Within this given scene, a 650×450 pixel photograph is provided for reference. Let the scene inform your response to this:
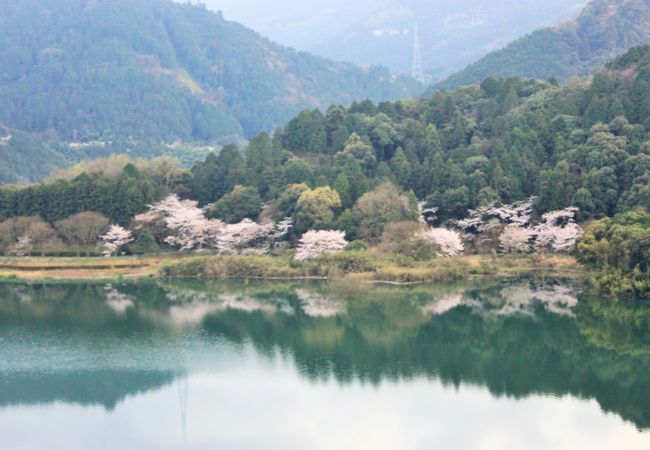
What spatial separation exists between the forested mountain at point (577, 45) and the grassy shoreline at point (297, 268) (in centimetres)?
4511

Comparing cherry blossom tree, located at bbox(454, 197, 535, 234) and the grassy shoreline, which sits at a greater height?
cherry blossom tree, located at bbox(454, 197, 535, 234)

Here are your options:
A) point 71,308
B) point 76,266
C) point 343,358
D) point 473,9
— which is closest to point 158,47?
point 473,9

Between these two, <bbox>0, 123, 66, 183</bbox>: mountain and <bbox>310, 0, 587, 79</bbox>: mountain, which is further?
<bbox>310, 0, 587, 79</bbox>: mountain

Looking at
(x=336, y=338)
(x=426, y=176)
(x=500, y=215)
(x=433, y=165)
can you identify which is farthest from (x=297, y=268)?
(x=336, y=338)

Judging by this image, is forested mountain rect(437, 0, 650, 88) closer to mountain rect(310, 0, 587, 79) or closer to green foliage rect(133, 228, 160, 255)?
green foliage rect(133, 228, 160, 255)

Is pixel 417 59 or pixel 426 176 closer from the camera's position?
pixel 426 176

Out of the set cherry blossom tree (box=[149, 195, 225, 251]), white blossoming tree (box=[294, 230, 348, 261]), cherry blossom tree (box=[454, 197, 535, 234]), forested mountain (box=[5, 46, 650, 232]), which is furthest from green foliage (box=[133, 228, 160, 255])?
cherry blossom tree (box=[454, 197, 535, 234])

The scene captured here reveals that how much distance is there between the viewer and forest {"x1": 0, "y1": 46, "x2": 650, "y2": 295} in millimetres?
A: 47188

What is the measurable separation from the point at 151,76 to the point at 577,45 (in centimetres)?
6880

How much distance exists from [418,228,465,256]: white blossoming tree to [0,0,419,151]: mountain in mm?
79790

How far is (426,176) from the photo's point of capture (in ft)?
179

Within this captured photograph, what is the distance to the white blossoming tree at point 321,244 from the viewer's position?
156 ft

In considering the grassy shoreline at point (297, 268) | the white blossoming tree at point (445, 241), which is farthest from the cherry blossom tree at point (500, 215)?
the grassy shoreline at point (297, 268)

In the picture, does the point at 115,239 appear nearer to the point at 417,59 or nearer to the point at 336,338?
the point at 336,338
